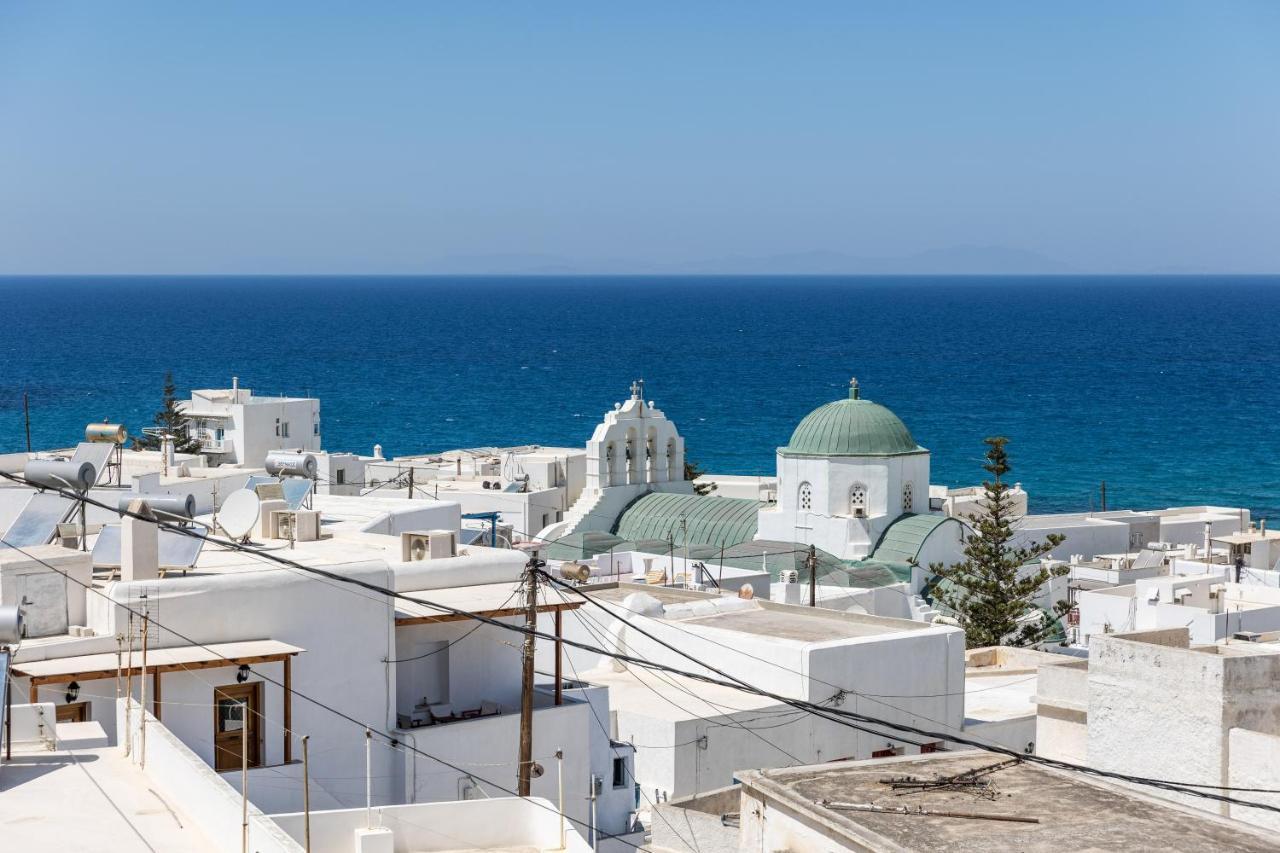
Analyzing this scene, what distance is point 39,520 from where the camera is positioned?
16484 mm

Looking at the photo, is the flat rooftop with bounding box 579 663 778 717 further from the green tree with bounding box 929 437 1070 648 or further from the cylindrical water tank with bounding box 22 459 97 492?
the green tree with bounding box 929 437 1070 648

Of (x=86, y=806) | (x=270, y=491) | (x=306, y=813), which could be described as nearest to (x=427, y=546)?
(x=270, y=491)

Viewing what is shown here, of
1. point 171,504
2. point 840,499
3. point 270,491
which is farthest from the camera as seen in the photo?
point 840,499

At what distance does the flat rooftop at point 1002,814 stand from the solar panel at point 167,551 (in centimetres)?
514

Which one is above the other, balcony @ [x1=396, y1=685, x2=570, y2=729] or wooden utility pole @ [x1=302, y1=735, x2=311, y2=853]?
wooden utility pole @ [x1=302, y1=735, x2=311, y2=853]

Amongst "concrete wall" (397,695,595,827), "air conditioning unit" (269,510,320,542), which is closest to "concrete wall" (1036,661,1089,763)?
"concrete wall" (397,695,595,827)

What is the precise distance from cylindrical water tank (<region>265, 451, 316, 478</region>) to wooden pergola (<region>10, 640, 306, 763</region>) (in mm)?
8717

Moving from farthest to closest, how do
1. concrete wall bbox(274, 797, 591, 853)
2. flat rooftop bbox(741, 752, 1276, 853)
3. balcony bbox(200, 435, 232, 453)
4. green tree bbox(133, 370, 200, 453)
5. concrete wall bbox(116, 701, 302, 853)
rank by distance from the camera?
balcony bbox(200, 435, 232, 453), green tree bbox(133, 370, 200, 453), flat rooftop bbox(741, 752, 1276, 853), concrete wall bbox(274, 797, 591, 853), concrete wall bbox(116, 701, 302, 853)

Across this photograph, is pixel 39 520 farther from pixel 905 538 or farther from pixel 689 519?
pixel 689 519

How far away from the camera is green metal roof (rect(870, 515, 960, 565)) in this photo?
35.8m

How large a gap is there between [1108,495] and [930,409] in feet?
116

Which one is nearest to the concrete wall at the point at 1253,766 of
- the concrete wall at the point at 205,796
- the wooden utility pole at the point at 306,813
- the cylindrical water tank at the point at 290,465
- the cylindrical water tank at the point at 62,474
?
the wooden utility pole at the point at 306,813

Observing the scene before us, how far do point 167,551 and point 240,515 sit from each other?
2.07 meters

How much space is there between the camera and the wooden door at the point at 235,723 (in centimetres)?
1457
